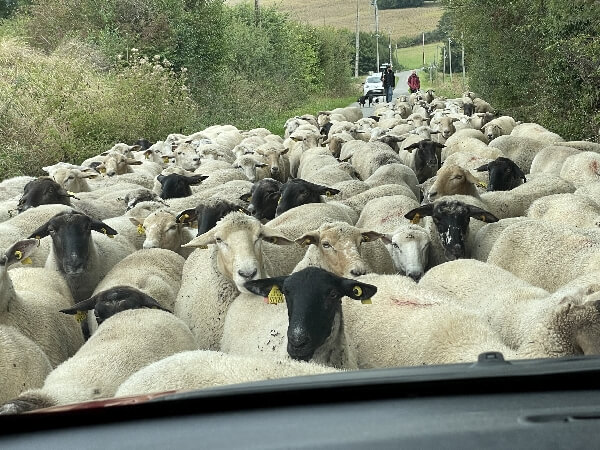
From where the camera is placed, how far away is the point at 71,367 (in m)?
4.03

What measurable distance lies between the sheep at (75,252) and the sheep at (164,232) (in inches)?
19.3

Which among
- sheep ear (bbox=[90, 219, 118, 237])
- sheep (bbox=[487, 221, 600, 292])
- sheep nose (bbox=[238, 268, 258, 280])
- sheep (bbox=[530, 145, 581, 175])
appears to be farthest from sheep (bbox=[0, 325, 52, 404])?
A: sheep (bbox=[530, 145, 581, 175])

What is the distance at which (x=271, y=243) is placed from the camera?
6375 mm

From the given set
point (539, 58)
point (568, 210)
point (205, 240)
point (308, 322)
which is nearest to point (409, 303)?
point (308, 322)

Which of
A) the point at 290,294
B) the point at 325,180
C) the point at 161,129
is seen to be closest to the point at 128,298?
the point at 290,294

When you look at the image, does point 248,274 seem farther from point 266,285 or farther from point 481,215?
point 481,215

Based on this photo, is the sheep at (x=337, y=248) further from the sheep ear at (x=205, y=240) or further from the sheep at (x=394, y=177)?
the sheep at (x=394, y=177)

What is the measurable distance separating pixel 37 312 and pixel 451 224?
349 cm

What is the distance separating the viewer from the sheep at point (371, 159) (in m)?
12.1

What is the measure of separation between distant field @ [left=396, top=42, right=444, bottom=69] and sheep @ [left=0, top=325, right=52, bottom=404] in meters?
119

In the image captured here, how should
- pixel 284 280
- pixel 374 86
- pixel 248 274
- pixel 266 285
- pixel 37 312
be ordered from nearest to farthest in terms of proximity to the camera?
pixel 284 280
pixel 266 285
pixel 37 312
pixel 248 274
pixel 374 86

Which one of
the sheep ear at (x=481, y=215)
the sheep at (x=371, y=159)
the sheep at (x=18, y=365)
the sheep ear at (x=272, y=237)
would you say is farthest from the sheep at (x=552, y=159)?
the sheep at (x=18, y=365)

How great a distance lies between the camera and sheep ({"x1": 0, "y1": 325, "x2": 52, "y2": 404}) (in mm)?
4113

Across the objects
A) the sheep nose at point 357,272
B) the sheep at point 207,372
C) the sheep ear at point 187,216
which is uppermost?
the sheep at point 207,372
